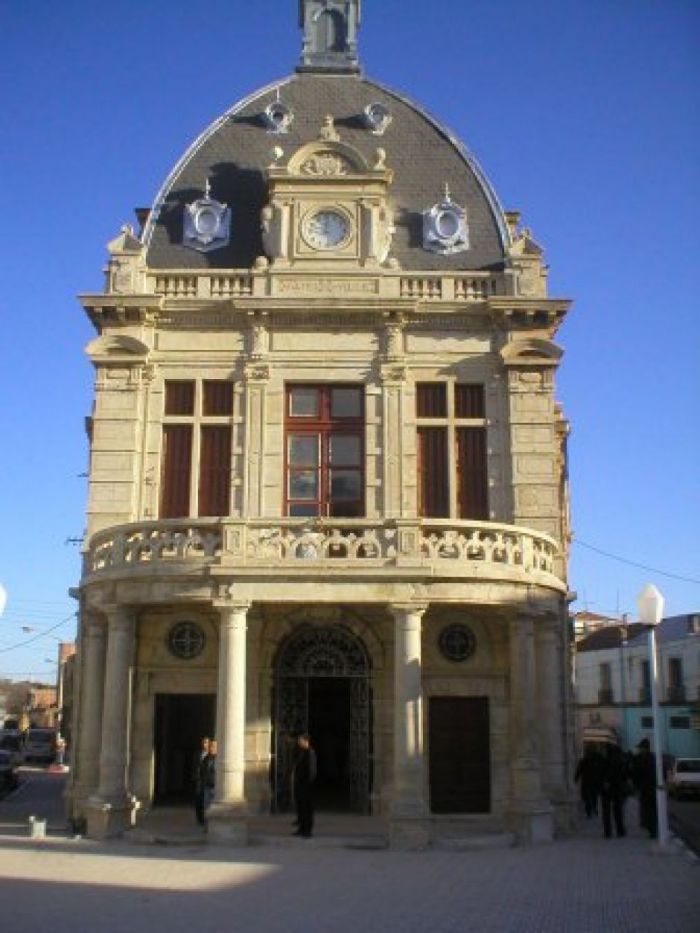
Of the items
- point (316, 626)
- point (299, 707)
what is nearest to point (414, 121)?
point (316, 626)

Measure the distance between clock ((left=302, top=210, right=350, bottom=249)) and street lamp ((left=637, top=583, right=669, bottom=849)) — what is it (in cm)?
990

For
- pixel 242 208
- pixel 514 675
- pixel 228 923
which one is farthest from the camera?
pixel 242 208

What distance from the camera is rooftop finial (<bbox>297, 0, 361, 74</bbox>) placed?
26.0 m

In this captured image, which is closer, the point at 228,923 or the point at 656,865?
the point at 228,923

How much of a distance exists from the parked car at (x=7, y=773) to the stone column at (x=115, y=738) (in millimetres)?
12841

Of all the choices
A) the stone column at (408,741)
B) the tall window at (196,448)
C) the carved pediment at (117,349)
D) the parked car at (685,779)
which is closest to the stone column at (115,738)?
the tall window at (196,448)

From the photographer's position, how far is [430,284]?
70.7 ft

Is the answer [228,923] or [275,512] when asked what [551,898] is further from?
[275,512]

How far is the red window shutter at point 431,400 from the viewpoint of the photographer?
2114 centimetres

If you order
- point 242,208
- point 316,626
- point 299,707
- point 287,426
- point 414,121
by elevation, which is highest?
point 414,121

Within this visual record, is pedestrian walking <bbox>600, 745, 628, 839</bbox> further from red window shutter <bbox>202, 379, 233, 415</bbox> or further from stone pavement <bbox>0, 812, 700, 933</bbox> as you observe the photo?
red window shutter <bbox>202, 379, 233, 415</bbox>

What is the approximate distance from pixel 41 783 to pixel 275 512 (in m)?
21.3

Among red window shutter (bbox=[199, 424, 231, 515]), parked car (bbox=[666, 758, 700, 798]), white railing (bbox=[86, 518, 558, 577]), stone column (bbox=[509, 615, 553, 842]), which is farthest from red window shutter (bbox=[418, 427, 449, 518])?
parked car (bbox=[666, 758, 700, 798])

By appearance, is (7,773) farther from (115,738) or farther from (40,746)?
(40,746)
